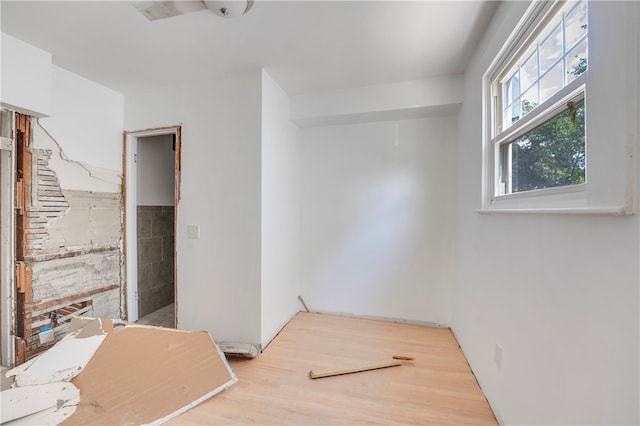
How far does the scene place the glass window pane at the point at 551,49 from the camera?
1099 mm

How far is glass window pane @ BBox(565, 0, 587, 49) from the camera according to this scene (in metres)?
0.94

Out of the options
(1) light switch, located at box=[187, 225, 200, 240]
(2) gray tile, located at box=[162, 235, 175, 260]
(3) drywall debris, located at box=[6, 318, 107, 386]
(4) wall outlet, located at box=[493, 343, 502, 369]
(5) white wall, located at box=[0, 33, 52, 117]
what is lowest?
(3) drywall debris, located at box=[6, 318, 107, 386]

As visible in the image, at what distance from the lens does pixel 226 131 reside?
7.48 feet

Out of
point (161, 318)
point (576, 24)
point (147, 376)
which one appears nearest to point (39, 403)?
point (147, 376)

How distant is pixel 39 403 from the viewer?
143 centimetres

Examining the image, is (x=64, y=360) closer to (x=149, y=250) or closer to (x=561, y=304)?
(x=149, y=250)

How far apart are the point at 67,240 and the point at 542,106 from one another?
3.58m

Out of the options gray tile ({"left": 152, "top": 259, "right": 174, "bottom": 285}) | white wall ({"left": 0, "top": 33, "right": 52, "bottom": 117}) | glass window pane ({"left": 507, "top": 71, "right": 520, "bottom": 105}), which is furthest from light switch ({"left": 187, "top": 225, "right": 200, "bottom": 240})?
glass window pane ({"left": 507, "top": 71, "right": 520, "bottom": 105})

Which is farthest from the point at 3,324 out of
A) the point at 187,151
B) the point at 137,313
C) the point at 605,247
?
the point at 605,247

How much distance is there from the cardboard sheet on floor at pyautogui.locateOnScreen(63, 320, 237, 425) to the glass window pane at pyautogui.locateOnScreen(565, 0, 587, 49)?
2.65 meters

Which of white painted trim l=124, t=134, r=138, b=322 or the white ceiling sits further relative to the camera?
white painted trim l=124, t=134, r=138, b=322

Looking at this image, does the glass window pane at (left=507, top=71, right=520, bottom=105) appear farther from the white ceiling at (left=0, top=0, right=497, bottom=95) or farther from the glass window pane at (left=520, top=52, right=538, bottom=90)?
the white ceiling at (left=0, top=0, right=497, bottom=95)

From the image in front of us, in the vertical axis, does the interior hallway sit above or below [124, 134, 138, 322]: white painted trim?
below

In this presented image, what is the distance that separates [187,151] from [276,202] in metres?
1.00
